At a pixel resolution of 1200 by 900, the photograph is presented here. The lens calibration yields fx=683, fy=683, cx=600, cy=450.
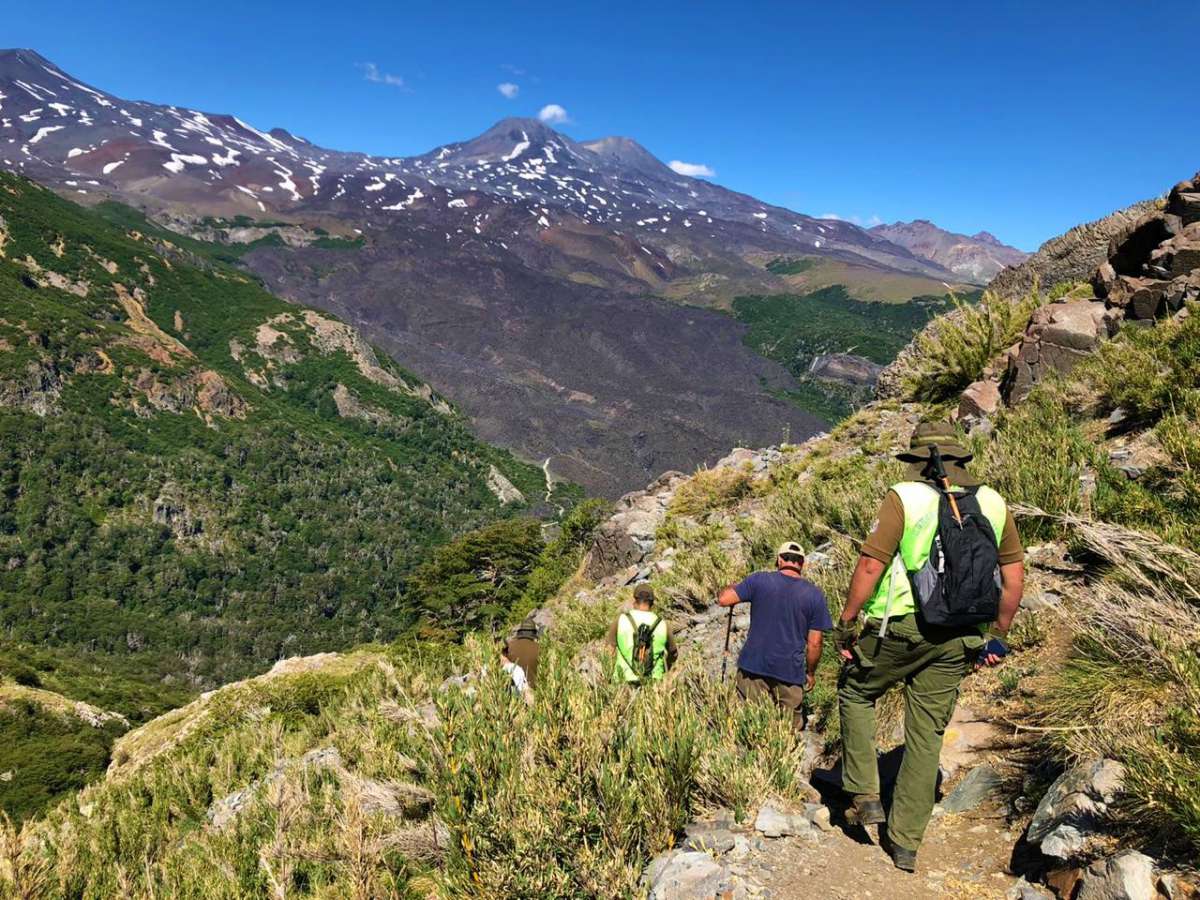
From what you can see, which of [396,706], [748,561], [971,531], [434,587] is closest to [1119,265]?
[748,561]

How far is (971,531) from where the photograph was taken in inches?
115

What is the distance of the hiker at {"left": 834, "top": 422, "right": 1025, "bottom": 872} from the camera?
9.57ft

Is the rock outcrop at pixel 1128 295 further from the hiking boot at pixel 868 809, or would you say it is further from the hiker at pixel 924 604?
the hiking boot at pixel 868 809

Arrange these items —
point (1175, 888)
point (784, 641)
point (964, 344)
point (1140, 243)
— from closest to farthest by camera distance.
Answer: point (1175, 888), point (784, 641), point (1140, 243), point (964, 344)

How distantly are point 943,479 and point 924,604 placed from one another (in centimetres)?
56

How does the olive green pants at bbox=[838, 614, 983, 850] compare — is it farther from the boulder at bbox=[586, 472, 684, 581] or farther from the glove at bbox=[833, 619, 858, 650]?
the boulder at bbox=[586, 472, 684, 581]

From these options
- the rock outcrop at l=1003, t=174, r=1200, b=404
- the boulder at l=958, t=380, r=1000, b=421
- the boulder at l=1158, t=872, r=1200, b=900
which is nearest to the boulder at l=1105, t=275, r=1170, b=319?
the rock outcrop at l=1003, t=174, r=1200, b=404

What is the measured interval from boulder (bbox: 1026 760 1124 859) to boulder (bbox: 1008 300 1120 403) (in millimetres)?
7917

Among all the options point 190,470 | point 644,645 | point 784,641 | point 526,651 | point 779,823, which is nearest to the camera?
point 779,823

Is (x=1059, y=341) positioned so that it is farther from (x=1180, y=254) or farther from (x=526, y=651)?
(x=526, y=651)

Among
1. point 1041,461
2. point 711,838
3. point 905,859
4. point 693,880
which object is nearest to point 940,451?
point 905,859

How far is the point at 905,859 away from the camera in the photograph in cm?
292

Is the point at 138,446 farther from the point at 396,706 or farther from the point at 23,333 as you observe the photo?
the point at 396,706

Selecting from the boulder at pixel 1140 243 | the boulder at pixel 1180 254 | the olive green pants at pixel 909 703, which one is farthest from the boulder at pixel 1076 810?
the boulder at pixel 1140 243
